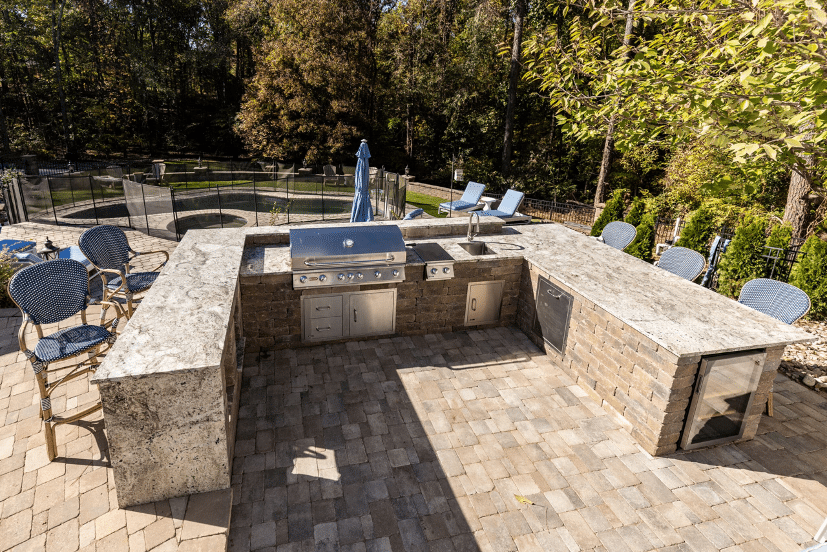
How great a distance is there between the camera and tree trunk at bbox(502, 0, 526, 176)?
1789cm

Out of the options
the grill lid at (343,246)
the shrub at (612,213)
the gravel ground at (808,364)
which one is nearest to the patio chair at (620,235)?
the gravel ground at (808,364)

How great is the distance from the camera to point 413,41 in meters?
21.8

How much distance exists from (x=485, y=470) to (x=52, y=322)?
4.02m

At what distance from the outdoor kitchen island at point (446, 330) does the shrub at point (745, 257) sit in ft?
11.4

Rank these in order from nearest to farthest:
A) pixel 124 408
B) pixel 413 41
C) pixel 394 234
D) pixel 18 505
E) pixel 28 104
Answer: pixel 124 408, pixel 18 505, pixel 394 234, pixel 413 41, pixel 28 104

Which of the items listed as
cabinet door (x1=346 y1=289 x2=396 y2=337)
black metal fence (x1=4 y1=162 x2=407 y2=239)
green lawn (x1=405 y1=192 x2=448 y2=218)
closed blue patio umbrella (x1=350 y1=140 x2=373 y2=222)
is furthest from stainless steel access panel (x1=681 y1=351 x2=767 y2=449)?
green lawn (x1=405 y1=192 x2=448 y2=218)

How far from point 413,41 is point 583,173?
1046 centimetres

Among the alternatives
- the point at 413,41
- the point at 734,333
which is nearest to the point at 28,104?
the point at 413,41

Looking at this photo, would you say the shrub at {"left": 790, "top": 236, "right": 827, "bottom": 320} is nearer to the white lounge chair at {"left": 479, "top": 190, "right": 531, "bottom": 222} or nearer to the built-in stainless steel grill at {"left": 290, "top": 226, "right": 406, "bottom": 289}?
the white lounge chair at {"left": 479, "top": 190, "right": 531, "bottom": 222}

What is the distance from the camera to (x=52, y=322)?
4121mm

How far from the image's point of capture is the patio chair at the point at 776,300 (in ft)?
15.7

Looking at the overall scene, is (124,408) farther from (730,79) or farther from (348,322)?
(730,79)

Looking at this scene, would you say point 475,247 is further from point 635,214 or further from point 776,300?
point 635,214

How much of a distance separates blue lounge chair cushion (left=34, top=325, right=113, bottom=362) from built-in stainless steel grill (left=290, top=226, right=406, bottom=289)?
184 cm
